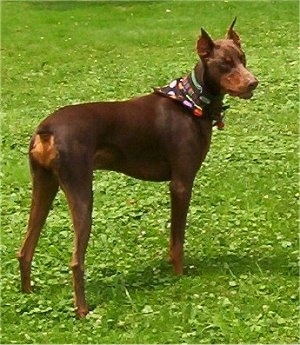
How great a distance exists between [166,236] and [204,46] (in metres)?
1.64

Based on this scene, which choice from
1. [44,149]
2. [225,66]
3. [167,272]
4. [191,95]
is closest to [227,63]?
[225,66]

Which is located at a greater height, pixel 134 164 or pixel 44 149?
pixel 44 149

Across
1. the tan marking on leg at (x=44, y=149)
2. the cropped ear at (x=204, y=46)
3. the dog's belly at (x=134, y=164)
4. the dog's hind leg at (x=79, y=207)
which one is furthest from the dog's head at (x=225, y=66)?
the tan marking on leg at (x=44, y=149)

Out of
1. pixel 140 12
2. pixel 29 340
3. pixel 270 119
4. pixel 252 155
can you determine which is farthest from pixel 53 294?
pixel 140 12

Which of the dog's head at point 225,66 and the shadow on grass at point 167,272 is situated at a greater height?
the dog's head at point 225,66

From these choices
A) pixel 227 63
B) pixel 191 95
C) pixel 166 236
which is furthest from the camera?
pixel 166 236

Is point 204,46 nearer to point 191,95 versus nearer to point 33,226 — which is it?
point 191,95

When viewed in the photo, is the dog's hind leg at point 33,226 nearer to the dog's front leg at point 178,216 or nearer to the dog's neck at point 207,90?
the dog's front leg at point 178,216

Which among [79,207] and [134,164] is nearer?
[79,207]

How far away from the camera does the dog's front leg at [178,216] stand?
5.93m

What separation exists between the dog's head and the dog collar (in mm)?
111

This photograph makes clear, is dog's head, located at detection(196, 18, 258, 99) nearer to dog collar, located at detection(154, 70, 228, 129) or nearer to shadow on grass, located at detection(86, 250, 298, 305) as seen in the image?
dog collar, located at detection(154, 70, 228, 129)

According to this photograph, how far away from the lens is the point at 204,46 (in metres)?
5.86

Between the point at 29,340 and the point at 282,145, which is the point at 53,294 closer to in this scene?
the point at 29,340
